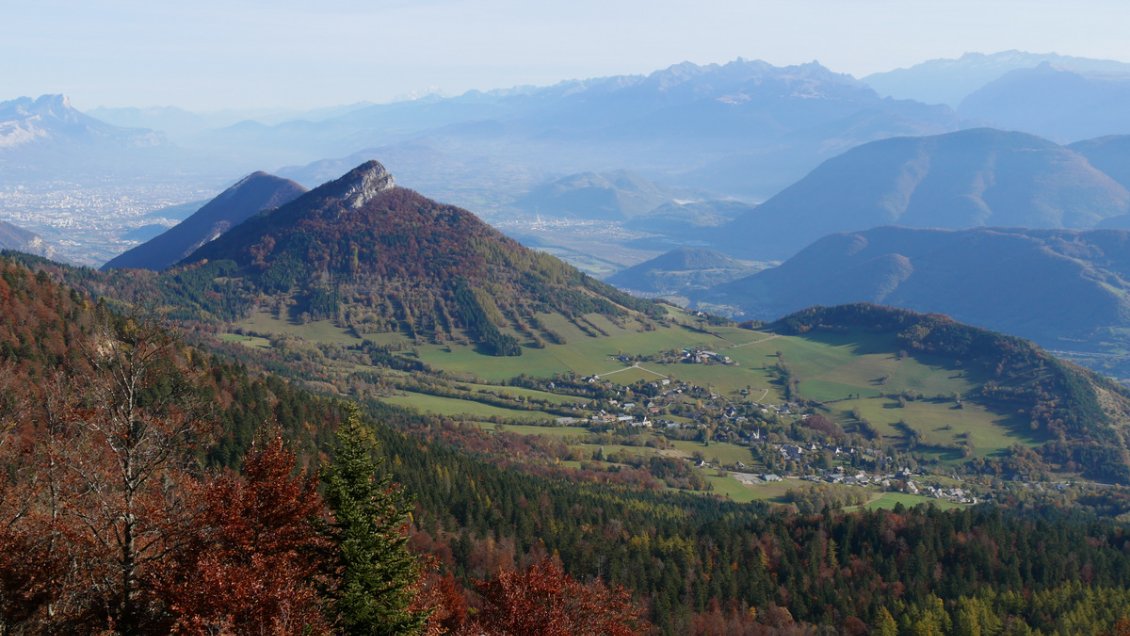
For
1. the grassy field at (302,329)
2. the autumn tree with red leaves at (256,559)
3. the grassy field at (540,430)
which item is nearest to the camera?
the autumn tree with red leaves at (256,559)

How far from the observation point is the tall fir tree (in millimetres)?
27875

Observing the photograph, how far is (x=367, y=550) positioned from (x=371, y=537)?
429mm

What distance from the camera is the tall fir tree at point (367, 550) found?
91.5ft

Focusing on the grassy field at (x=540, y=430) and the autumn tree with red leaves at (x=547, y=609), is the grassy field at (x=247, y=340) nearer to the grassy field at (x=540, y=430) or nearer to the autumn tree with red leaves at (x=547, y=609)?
the grassy field at (x=540, y=430)

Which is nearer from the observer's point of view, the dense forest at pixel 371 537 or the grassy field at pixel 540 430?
the dense forest at pixel 371 537

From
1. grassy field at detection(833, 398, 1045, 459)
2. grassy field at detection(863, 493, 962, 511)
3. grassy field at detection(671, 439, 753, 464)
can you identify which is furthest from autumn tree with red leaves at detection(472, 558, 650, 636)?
grassy field at detection(833, 398, 1045, 459)

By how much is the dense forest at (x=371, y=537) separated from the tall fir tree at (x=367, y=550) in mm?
74

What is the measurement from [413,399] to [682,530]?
71699mm

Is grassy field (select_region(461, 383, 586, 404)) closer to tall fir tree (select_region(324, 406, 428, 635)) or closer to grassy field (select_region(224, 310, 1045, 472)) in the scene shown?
grassy field (select_region(224, 310, 1045, 472))

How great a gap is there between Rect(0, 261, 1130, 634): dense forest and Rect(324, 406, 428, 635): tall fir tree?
7 cm

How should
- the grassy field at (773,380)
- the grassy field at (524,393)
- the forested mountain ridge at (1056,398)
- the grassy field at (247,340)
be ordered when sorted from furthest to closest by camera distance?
the grassy field at (247,340) → the grassy field at (524,393) → the grassy field at (773,380) → the forested mountain ridge at (1056,398)

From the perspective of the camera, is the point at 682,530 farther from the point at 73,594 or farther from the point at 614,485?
the point at 73,594

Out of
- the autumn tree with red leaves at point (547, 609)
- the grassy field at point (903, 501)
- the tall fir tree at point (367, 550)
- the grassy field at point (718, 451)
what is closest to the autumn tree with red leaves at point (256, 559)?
the tall fir tree at point (367, 550)

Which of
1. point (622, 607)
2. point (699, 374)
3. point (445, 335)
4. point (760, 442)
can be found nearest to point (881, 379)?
point (699, 374)
